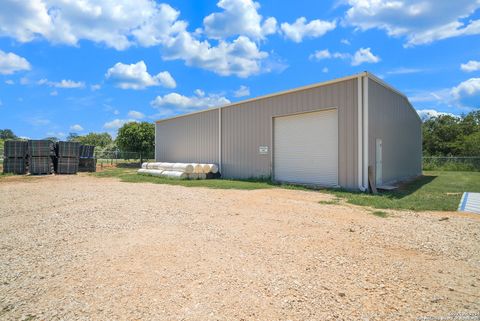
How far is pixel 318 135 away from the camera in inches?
467

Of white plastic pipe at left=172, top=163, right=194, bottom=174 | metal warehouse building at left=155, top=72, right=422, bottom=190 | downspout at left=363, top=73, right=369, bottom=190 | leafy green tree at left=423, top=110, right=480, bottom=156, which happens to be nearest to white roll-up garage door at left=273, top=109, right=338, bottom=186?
metal warehouse building at left=155, top=72, right=422, bottom=190

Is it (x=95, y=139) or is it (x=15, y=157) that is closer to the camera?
(x=15, y=157)

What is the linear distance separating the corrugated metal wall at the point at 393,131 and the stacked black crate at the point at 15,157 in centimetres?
2044

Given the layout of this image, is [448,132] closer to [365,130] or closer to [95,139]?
[365,130]

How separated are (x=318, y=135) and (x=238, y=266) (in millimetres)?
9402

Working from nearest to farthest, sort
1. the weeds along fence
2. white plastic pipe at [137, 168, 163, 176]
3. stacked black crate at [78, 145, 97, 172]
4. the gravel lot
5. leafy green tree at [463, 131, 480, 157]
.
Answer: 1. the gravel lot
2. white plastic pipe at [137, 168, 163, 176]
3. stacked black crate at [78, 145, 97, 172]
4. the weeds along fence
5. leafy green tree at [463, 131, 480, 157]

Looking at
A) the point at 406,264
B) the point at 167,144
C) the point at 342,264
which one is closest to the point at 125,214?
the point at 342,264

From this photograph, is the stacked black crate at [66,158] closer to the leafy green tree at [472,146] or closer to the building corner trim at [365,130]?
the building corner trim at [365,130]

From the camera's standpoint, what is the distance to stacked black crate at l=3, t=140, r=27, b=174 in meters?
17.6

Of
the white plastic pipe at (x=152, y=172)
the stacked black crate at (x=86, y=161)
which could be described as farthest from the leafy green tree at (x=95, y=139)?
the white plastic pipe at (x=152, y=172)

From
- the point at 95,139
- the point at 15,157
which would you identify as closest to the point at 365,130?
the point at 15,157

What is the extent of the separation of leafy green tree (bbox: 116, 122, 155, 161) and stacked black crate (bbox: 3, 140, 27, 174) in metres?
10.8

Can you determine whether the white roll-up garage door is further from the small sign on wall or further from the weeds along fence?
the weeds along fence

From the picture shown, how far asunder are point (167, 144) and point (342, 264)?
65.4 feet
